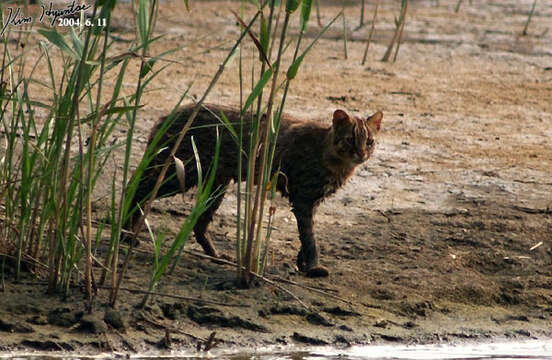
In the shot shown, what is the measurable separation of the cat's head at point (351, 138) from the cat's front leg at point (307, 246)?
1.27 ft

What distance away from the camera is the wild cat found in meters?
6.65

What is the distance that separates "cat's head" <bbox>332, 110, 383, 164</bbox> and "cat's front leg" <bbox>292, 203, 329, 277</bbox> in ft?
1.27

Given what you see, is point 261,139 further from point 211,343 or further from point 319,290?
point 211,343

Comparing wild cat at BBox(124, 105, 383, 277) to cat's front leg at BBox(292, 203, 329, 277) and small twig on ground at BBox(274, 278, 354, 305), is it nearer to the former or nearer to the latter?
cat's front leg at BBox(292, 203, 329, 277)

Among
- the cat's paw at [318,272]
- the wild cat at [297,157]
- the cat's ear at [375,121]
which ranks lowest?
the cat's paw at [318,272]

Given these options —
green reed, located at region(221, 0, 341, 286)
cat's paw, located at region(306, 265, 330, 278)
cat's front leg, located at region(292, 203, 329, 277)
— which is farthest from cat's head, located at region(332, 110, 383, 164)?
green reed, located at region(221, 0, 341, 286)

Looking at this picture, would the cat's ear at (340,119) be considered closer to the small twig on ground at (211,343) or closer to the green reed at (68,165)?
the green reed at (68,165)

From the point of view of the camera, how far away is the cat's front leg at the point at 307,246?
6.21 m

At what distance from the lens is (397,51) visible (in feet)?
40.1

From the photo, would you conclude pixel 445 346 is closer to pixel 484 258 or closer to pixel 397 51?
pixel 484 258

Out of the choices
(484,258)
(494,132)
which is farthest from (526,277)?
(494,132)

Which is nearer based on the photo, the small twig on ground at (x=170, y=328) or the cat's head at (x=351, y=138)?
the small twig on ground at (x=170, y=328)

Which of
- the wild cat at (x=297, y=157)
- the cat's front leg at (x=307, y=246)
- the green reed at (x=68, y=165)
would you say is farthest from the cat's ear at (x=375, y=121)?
the green reed at (x=68, y=165)

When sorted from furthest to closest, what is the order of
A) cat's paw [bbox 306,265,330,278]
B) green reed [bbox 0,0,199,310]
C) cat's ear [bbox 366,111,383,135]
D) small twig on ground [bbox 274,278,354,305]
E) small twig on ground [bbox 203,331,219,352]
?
cat's ear [bbox 366,111,383,135] < cat's paw [bbox 306,265,330,278] < small twig on ground [bbox 274,278,354,305] < small twig on ground [bbox 203,331,219,352] < green reed [bbox 0,0,199,310]
